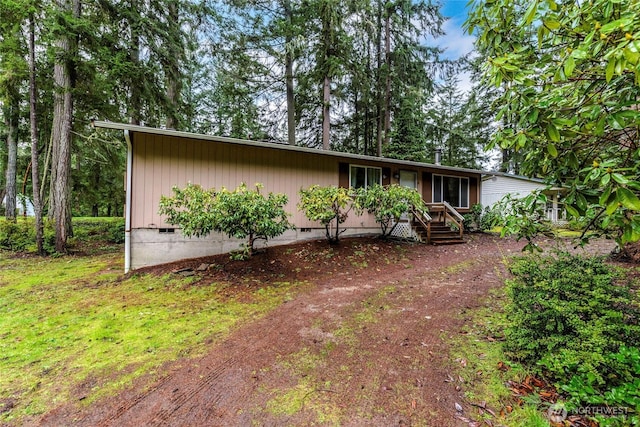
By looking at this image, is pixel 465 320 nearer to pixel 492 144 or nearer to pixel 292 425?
pixel 492 144

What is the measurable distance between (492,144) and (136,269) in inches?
288

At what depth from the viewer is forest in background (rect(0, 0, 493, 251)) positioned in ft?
26.5

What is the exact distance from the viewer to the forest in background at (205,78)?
317 inches

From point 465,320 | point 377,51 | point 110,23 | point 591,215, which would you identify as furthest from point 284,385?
point 377,51

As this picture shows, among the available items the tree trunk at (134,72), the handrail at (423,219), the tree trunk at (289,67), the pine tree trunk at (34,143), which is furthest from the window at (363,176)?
the pine tree trunk at (34,143)

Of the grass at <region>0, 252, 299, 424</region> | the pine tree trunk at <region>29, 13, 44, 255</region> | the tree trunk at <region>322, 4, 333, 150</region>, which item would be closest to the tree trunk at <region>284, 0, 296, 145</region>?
the tree trunk at <region>322, 4, 333, 150</region>

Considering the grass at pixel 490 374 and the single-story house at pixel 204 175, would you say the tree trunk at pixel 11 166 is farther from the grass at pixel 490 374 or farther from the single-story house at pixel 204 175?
the grass at pixel 490 374

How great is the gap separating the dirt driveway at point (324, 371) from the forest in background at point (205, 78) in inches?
335

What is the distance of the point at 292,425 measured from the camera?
2.04 metres

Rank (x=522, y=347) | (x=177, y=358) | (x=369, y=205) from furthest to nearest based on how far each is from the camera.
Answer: (x=369, y=205) → (x=177, y=358) → (x=522, y=347)

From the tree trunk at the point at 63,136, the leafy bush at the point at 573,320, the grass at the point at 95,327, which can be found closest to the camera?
the leafy bush at the point at 573,320

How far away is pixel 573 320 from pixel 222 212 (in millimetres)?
5597

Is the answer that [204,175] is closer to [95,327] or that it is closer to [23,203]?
[95,327]

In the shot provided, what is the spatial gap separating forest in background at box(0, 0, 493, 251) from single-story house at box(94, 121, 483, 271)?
11.9 ft
